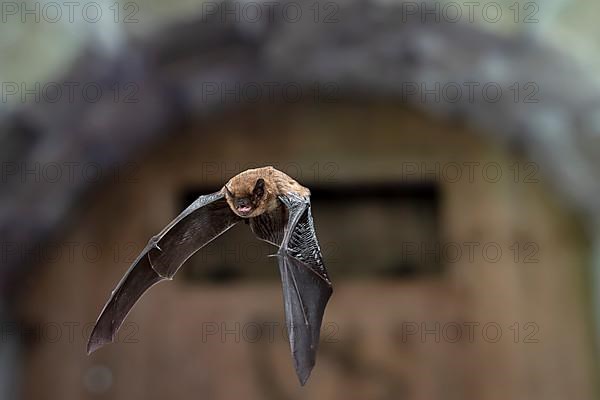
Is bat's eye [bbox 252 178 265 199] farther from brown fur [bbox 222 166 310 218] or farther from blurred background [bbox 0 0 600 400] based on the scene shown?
blurred background [bbox 0 0 600 400]

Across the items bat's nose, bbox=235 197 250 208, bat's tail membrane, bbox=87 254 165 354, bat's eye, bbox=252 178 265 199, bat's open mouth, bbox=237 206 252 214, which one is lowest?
bat's tail membrane, bbox=87 254 165 354

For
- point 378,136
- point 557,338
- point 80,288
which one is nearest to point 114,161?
point 80,288

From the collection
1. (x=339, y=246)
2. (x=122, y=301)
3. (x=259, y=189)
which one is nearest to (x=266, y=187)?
(x=259, y=189)

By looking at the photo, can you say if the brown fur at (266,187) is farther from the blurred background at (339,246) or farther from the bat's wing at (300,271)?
the blurred background at (339,246)

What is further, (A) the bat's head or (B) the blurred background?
(B) the blurred background

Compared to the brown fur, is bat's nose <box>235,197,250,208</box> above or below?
below

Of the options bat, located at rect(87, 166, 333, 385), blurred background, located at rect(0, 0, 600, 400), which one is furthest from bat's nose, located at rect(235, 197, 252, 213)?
blurred background, located at rect(0, 0, 600, 400)
